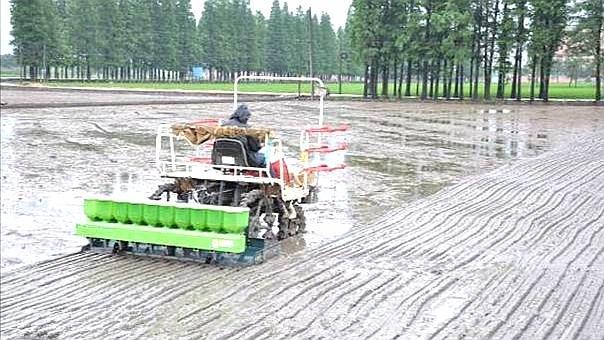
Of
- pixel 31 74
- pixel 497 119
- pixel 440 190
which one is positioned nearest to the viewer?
pixel 440 190

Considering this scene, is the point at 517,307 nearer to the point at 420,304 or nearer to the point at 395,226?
the point at 420,304

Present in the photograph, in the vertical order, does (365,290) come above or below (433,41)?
below

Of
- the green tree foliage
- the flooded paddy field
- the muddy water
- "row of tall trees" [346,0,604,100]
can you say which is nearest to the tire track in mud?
the flooded paddy field

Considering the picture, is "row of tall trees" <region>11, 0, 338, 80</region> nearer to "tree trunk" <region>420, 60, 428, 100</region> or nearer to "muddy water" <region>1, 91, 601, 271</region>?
"tree trunk" <region>420, 60, 428, 100</region>

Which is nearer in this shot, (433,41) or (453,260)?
(453,260)

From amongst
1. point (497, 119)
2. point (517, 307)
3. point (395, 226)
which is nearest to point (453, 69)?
point (497, 119)

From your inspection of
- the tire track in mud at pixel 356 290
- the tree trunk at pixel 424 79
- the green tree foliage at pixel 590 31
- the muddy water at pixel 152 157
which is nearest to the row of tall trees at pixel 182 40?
the tree trunk at pixel 424 79

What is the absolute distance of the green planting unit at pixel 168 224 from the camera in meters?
8.04

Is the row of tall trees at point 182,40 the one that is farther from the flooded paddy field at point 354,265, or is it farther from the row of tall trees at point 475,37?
the flooded paddy field at point 354,265

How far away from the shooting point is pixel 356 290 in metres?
7.39

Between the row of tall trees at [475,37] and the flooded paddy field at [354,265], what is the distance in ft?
118

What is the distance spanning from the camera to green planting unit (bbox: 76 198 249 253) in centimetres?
804

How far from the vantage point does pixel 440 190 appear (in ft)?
46.9

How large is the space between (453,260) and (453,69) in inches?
1970
